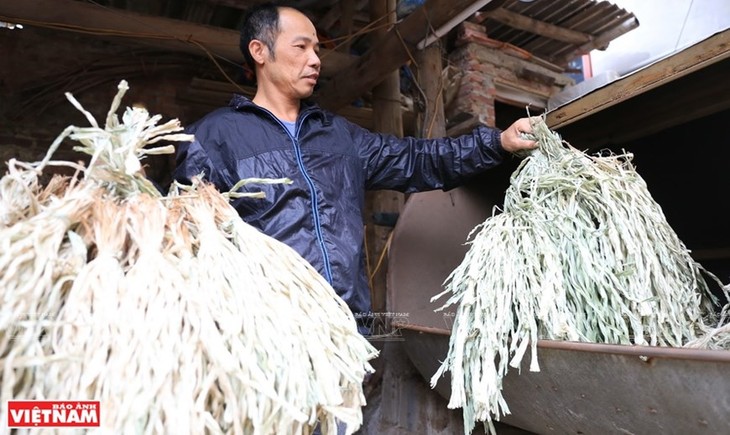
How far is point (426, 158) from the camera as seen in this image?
216 cm

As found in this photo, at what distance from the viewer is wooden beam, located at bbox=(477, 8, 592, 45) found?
467cm

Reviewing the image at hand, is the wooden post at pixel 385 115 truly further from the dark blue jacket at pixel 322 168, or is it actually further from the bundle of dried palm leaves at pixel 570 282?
the bundle of dried palm leaves at pixel 570 282

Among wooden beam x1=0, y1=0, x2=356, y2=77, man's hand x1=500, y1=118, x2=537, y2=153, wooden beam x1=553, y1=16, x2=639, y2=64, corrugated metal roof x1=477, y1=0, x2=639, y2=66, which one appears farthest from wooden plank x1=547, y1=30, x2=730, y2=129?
wooden beam x1=553, y1=16, x2=639, y2=64

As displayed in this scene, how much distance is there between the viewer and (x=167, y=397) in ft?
2.70

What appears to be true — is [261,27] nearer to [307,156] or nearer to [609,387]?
[307,156]

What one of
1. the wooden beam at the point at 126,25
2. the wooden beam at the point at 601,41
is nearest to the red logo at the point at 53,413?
the wooden beam at the point at 126,25

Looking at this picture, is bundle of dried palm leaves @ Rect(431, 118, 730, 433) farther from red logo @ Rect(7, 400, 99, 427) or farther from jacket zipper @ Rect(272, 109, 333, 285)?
red logo @ Rect(7, 400, 99, 427)

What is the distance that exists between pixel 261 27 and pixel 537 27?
346cm

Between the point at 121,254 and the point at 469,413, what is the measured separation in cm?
101

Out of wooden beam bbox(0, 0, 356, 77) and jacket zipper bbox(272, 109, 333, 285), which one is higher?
wooden beam bbox(0, 0, 356, 77)

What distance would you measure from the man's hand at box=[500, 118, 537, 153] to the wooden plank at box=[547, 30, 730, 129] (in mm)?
158

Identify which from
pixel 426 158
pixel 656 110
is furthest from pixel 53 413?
pixel 656 110

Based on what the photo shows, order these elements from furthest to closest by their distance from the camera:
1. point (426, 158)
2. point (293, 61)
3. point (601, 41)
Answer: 1. point (601, 41)
2. point (426, 158)
3. point (293, 61)

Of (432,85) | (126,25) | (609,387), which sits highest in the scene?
(126,25)
